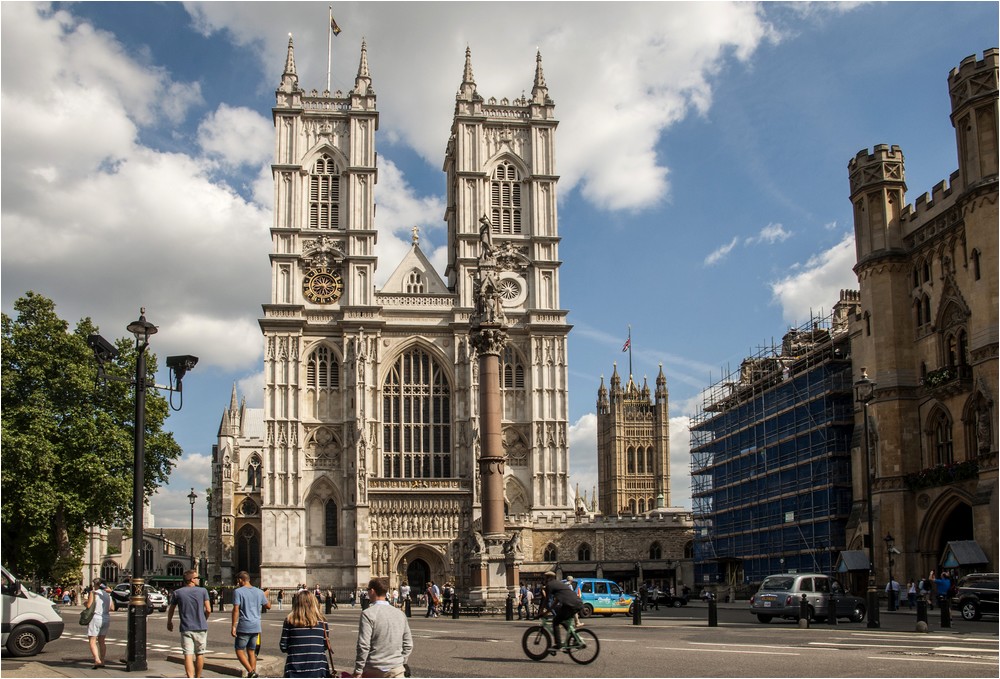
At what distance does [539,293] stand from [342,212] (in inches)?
501

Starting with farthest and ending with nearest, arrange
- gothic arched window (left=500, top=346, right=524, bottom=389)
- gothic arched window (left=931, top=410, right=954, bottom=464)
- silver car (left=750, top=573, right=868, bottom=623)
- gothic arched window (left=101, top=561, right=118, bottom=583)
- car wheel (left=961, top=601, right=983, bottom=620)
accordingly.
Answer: gothic arched window (left=101, top=561, right=118, bottom=583), gothic arched window (left=500, top=346, right=524, bottom=389), gothic arched window (left=931, top=410, right=954, bottom=464), silver car (left=750, top=573, right=868, bottom=623), car wheel (left=961, top=601, right=983, bottom=620)

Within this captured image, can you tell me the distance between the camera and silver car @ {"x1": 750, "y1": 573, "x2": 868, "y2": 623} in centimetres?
2778

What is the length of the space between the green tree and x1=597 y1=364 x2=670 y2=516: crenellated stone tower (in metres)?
73.4

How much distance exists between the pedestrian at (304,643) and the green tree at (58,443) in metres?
32.0

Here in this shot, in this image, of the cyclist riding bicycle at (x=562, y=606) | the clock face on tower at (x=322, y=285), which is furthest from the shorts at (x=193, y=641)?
the clock face on tower at (x=322, y=285)

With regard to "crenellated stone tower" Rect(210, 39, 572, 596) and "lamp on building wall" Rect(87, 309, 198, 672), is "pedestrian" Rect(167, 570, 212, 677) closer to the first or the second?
"lamp on building wall" Rect(87, 309, 198, 672)

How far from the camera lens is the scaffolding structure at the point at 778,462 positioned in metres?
46.8

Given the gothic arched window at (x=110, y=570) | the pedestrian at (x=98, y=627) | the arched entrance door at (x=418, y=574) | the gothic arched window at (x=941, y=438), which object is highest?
the gothic arched window at (x=941, y=438)

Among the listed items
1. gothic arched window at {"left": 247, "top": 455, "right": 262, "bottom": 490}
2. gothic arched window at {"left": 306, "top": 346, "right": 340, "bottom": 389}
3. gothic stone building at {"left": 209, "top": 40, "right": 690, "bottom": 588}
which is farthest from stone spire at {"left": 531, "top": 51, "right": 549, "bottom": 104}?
gothic arched window at {"left": 247, "top": 455, "right": 262, "bottom": 490}

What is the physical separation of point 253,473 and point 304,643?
86471mm

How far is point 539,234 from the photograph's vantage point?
66.6 metres

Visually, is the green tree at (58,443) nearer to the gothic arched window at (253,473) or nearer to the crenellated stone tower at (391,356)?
the crenellated stone tower at (391,356)

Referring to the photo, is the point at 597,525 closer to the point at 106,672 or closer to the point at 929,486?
the point at 929,486

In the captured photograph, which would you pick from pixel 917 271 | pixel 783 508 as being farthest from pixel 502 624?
pixel 783 508
